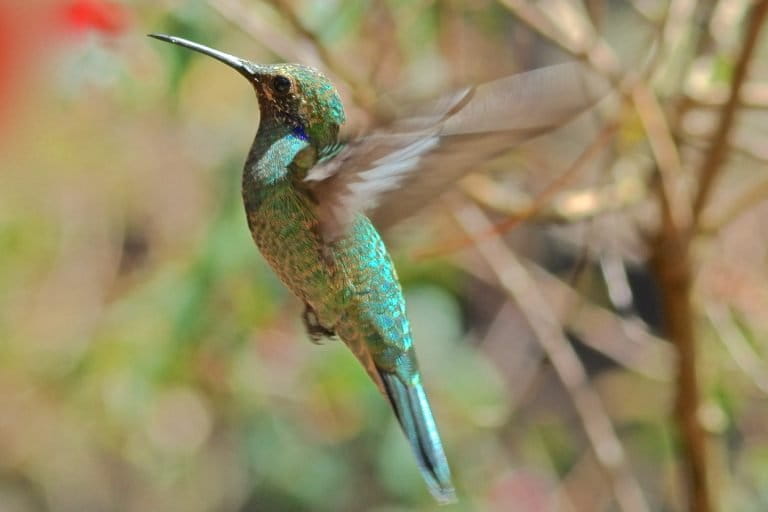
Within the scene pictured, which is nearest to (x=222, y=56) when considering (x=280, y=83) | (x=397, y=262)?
(x=280, y=83)

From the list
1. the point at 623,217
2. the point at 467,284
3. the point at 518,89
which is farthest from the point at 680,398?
the point at 467,284

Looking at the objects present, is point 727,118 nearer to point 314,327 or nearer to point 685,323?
point 685,323

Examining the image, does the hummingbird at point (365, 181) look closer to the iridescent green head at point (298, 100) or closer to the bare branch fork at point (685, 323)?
the iridescent green head at point (298, 100)

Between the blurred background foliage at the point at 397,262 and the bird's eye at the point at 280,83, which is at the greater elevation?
the bird's eye at the point at 280,83

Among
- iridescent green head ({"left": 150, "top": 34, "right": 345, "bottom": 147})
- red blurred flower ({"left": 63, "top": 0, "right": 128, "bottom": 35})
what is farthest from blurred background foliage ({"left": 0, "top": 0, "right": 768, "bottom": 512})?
iridescent green head ({"left": 150, "top": 34, "right": 345, "bottom": 147})

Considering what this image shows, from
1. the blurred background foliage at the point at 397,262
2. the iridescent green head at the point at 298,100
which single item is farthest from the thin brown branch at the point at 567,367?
the iridescent green head at the point at 298,100
